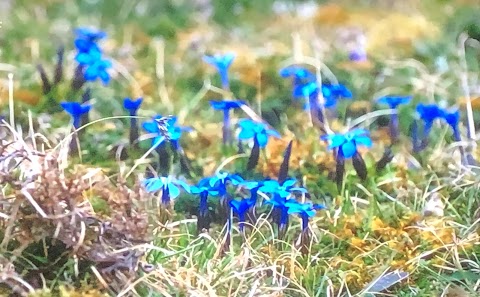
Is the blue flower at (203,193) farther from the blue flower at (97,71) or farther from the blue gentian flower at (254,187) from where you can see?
the blue flower at (97,71)

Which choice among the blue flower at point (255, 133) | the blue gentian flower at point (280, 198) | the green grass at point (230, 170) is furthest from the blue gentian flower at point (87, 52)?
the blue gentian flower at point (280, 198)

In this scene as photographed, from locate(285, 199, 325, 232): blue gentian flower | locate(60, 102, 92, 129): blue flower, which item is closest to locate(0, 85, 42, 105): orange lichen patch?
locate(60, 102, 92, 129): blue flower

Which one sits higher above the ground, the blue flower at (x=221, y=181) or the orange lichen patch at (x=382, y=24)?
the orange lichen patch at (x=382, y=24)

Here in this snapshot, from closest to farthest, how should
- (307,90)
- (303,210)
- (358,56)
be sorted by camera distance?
(303,210) < (307,90) < (358,56)

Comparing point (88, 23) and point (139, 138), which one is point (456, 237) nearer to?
point (139, 138)

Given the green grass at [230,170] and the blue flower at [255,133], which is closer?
the green grass at [230,170]

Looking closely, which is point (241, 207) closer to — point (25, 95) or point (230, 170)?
point (230, 170)

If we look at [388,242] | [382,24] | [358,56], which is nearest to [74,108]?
[388,242]

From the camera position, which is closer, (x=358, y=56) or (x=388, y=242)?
(x=388, y=242)

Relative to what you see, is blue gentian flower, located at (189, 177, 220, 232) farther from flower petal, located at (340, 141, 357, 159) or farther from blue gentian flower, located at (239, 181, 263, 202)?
flower petal, located at (340, 141, 357, 159)
